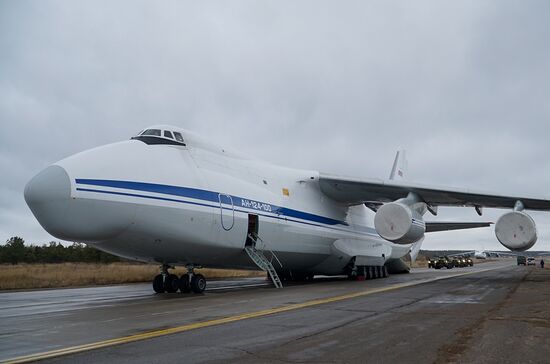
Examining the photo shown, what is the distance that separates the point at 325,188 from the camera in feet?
70.6

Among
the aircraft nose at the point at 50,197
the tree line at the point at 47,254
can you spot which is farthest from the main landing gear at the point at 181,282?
the tree line at the point at 47,254

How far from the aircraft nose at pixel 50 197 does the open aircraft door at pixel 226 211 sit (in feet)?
15.2

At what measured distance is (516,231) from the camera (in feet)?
58.2

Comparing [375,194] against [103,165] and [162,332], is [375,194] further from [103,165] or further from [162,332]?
[162,332]

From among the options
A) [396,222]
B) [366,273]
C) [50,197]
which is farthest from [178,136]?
[366,273]

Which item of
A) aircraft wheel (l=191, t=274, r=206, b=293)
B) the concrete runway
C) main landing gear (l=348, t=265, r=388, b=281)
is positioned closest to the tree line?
main landing gear (l=348, t=265, r=388, b=281)

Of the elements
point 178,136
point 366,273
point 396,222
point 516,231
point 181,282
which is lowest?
point 366,273

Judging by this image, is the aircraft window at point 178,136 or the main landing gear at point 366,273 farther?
the main landing gear at point 366,273

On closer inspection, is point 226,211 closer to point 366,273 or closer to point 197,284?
point 197,284

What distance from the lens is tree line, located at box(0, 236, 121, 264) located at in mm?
52906

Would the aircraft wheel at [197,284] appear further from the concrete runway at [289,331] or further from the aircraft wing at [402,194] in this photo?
the aircraft wing at [402,194]

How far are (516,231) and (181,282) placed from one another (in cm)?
1153

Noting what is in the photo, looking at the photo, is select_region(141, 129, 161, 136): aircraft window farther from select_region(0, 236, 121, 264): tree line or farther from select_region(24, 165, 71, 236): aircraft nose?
select_region(0, 236, 121, 264): tree line

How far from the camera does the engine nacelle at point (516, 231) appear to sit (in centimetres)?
1750
